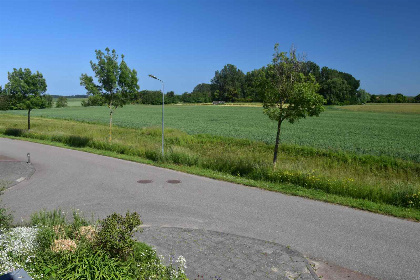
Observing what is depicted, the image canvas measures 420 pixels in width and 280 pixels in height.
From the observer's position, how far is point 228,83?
12812 centimetres

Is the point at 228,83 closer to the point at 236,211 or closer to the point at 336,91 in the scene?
the point at 336,91

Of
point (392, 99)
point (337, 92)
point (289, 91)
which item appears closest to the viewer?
point (289, 91)

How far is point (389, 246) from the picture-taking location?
726cm

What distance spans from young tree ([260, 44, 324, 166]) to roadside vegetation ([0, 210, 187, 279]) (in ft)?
28.4

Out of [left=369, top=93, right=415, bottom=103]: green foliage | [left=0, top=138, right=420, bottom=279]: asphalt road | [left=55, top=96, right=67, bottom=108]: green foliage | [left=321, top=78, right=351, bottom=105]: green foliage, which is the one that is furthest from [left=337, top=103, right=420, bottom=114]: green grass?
[left=55, top=96, right=67, bottom=108]: green foliage

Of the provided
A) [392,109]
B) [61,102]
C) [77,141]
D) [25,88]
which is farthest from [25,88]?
[61,102]

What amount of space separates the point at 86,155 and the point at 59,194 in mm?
8155

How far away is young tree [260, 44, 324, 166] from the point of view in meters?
12.6

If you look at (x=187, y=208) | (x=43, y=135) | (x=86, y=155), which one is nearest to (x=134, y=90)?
(x=86, y=155)

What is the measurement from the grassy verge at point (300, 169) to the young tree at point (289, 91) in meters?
2.13

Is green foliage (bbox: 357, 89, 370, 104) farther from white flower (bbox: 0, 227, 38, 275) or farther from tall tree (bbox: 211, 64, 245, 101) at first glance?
white flower (bbox: 0, 227, 38, 275)

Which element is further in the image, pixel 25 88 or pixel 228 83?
pixel 228 83

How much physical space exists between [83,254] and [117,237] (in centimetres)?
60

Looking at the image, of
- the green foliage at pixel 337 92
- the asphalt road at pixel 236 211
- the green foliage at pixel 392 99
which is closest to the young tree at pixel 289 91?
the asphalt road at pixel 236 211
